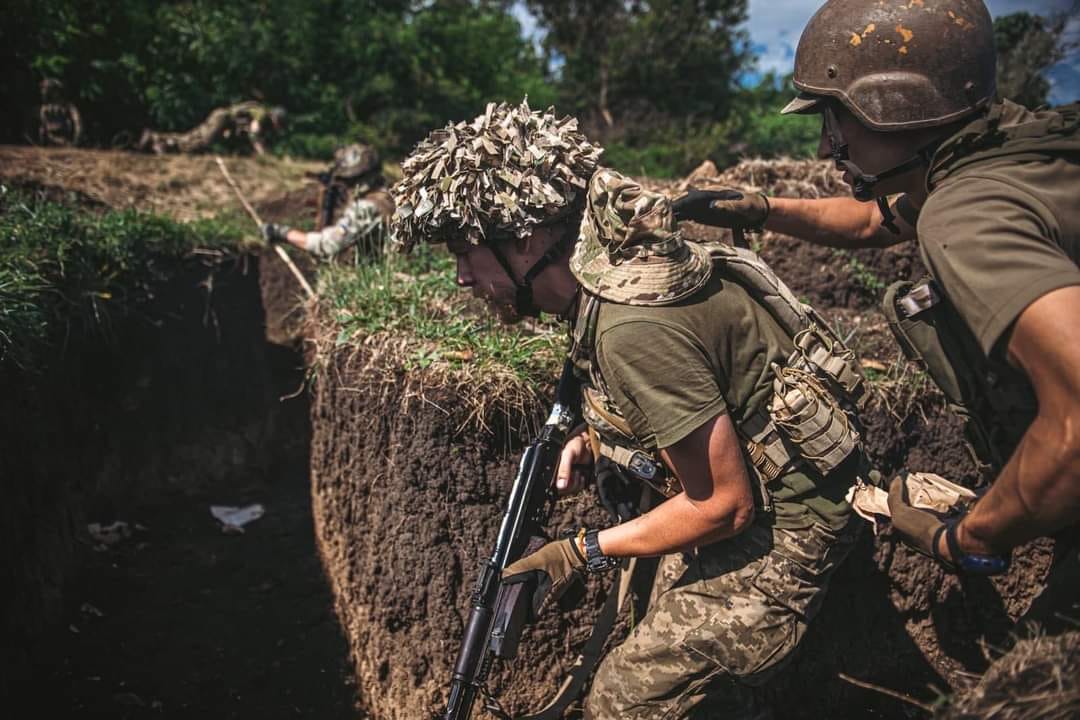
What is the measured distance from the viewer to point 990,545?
1.60 metres

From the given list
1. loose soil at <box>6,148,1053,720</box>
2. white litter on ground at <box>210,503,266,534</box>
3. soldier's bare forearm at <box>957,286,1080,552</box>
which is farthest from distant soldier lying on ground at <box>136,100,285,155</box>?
soldier's bare forearm at <box>957,286,1080,552</box>

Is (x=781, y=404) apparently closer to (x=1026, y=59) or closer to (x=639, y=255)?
(x=639, y=255)

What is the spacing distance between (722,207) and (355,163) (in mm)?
4801

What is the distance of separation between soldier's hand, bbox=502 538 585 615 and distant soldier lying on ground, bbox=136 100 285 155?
832 cm

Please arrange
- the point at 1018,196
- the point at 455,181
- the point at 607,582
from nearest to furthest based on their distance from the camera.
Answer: the point at 1018,196, the point at 455,181, the point at 607,582

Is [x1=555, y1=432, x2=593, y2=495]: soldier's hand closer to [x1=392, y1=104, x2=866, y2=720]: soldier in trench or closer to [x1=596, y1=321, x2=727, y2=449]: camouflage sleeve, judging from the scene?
[x1=392, y1=104, x2=866, y2=720]: soldier in trench

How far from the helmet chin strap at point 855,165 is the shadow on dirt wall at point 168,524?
3.22 metres

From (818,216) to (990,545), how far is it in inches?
50.5

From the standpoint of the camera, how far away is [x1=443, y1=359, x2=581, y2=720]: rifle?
88.9 inches

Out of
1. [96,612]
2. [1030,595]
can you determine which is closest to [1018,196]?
[1030,595]

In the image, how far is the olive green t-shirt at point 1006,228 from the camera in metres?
1.37

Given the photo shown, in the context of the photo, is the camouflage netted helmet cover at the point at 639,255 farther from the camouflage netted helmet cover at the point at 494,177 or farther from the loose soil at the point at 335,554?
the loose soil at the point at 335,554

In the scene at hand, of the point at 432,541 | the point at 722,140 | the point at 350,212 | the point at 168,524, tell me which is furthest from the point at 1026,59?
the point at 168,524

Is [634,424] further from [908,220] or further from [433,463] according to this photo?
[433,463]
